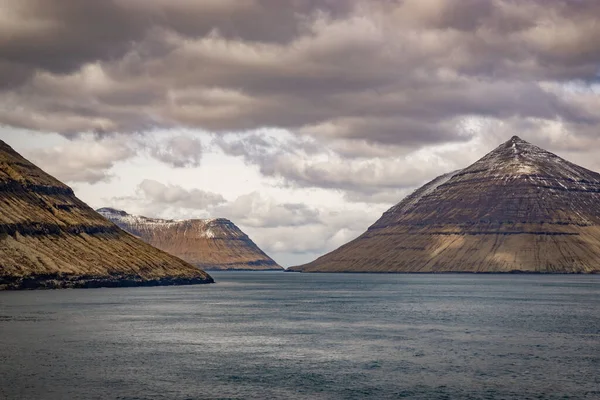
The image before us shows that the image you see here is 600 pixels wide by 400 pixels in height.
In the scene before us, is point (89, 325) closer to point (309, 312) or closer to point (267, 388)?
point (309, 312)

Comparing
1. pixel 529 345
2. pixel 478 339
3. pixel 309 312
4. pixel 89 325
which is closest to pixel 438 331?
A: pixel 478 339

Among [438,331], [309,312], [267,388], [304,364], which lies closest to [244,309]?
[309,312]

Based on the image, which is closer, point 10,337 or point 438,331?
point 10,337

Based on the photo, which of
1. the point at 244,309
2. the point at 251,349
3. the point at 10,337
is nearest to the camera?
the point at 251,349

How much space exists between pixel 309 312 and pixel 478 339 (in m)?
66.1

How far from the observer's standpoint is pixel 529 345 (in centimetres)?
11444

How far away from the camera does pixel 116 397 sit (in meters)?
74.6

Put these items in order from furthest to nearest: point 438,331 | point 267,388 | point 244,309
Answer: point 244,309 → point 438,331 → point 267,388

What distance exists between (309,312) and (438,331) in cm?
5325

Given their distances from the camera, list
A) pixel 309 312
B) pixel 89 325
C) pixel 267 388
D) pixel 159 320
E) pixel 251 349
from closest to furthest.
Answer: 1. pixel 267 388
2. pixel 251 349
3. pixel 89 325
4. pixel 159 320
5. pixel 309 312

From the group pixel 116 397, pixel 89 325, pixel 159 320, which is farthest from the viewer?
pixel 159 320

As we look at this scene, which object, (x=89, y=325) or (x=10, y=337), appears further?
(x=89, y=325)

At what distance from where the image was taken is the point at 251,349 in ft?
363

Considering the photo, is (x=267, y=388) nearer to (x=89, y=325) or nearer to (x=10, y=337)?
(x=10, y=337)
